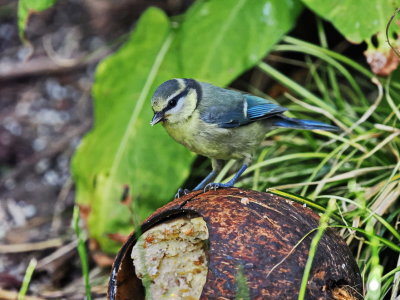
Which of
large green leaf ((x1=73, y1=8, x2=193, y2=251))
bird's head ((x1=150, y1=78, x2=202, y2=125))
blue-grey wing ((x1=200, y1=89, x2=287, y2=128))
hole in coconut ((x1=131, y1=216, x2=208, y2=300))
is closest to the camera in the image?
hole in coconut ((x1=131, y1=216, x2=208, y2=300))

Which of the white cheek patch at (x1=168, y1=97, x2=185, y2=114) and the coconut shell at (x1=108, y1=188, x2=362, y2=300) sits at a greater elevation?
the white cheek patch at (x1=168, y1=97, x2=185, y2=114)

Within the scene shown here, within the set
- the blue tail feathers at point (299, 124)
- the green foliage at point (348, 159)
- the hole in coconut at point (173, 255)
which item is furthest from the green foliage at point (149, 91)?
the hole in coconut at point (173, 255)

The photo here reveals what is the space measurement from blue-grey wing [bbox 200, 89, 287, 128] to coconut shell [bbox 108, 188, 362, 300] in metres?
→ 0.47

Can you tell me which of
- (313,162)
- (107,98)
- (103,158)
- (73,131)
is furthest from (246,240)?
(73,131)

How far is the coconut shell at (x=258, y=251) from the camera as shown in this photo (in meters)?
1.90

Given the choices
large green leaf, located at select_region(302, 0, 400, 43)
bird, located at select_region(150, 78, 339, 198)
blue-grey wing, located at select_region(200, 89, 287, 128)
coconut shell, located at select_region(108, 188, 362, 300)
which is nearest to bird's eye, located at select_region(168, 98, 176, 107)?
bird, located at select_region(150, 78, 339, 198)

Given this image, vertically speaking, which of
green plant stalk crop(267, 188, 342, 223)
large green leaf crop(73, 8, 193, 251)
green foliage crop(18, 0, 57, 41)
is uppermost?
green foliage crop(18, 0, 57, 41)

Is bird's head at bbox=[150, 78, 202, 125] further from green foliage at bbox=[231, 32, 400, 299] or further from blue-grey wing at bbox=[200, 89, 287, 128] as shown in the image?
green foliage at bbox=[231, 32, 400, 299]

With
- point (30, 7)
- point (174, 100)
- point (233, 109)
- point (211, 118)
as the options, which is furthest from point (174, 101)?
point (30, 7)

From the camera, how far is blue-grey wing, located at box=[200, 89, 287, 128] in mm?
2646

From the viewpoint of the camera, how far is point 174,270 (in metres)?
2.18

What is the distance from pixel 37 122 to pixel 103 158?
1317 mm

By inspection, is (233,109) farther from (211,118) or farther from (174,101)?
(174,101)

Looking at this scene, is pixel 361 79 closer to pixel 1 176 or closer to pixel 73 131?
pixel 73 131
